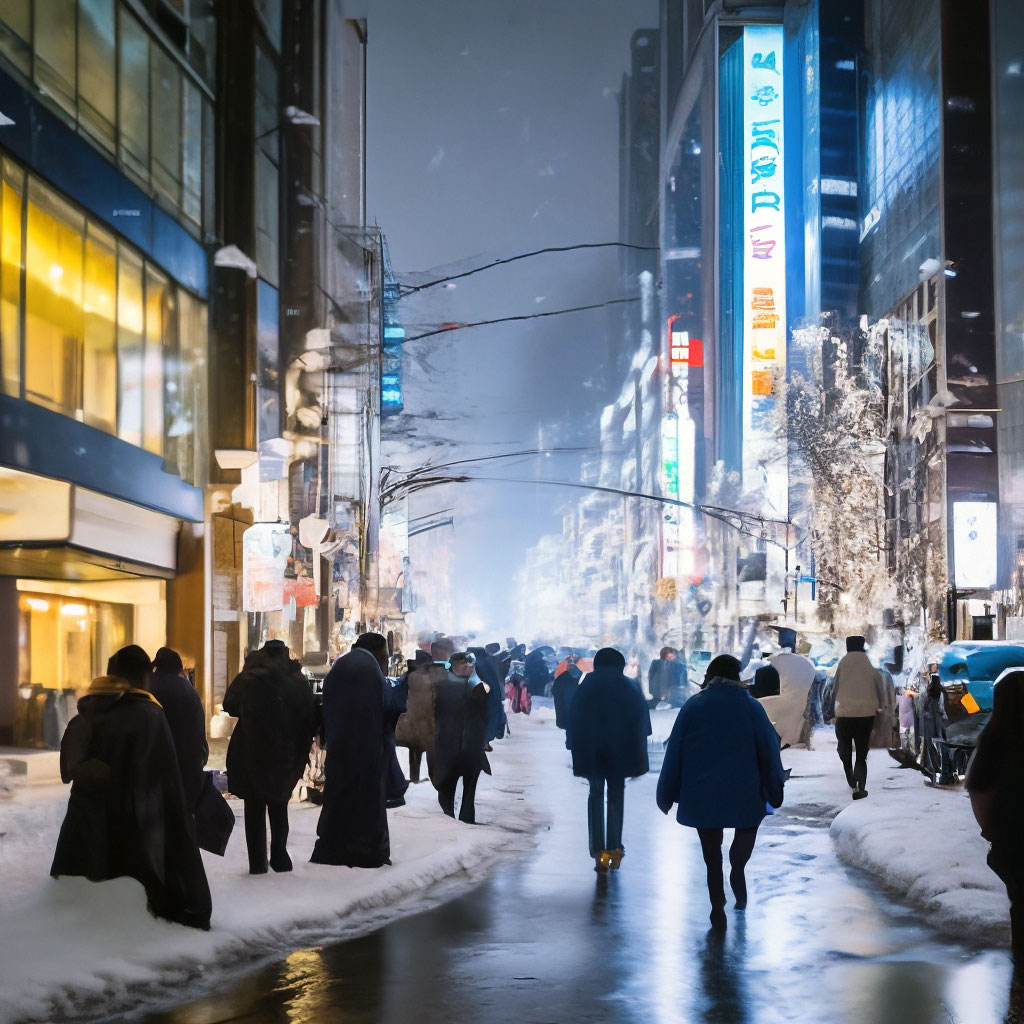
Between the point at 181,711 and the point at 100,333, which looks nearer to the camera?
the point at 181,711

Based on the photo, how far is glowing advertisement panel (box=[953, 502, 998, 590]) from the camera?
49781 mm

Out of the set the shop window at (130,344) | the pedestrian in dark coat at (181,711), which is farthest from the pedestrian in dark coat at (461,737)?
the shop window at (130,344)

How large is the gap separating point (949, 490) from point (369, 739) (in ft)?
143

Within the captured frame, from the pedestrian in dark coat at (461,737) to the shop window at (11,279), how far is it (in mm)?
5664

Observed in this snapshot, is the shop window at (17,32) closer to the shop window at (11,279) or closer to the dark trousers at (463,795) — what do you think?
the shop window at (11,279)

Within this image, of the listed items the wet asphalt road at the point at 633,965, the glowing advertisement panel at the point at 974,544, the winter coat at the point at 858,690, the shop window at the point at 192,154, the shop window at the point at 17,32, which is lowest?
the wet asphalt road at the point at 633,965

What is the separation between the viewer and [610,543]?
170m

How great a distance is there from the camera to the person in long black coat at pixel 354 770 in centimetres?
1140

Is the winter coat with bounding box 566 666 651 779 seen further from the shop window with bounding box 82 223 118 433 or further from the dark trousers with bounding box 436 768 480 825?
the shop window with bounding box 82 223 118 433

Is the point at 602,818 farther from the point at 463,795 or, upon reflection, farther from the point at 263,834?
the point at 463,795

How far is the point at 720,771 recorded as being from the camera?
977cm

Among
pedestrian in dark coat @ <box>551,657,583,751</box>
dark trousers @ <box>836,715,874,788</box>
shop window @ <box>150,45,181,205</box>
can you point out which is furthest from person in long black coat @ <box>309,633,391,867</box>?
pedestrian in dark coat @ <box>551,657,583,751</box>

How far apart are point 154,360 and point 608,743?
1235 cm

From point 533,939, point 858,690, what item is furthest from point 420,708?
point 533,939
